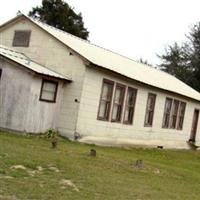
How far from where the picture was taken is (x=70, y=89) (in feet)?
77.8

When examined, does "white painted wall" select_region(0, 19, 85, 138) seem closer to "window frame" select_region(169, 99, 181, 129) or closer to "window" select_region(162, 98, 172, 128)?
"window" select_region(162, 98, 172, 128)

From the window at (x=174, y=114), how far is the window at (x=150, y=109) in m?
1.66

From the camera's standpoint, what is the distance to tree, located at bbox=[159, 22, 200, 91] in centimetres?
5275

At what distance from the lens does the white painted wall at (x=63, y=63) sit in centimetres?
2345

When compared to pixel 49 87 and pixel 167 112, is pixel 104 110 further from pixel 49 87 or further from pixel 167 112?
pixel 167 112

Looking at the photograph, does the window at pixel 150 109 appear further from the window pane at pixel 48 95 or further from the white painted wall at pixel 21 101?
the white painted wall at pixel 21 101

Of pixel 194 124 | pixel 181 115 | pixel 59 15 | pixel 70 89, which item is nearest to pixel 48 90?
pixel 70 89

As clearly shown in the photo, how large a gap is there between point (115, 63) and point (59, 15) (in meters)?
21.2

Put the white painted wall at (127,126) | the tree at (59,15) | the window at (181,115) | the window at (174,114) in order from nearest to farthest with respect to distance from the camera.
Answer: the white painted wall at (127,126)
the window at (174,114)
the window at (181,115)
the tree at (59,15)

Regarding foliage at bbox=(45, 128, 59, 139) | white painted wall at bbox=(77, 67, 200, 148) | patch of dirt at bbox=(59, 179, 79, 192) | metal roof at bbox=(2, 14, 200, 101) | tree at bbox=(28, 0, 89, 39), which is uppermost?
tree at bbox=(28, 0, 89, 39)

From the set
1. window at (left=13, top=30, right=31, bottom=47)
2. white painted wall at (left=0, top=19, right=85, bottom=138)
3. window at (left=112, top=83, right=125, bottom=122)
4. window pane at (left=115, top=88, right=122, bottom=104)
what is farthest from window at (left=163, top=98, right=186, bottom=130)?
window at (left=13, top=30, right=31, bottom=47)

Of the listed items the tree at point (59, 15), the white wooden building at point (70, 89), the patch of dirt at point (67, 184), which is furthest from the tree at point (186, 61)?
the patch of dirt at point (67, 184)

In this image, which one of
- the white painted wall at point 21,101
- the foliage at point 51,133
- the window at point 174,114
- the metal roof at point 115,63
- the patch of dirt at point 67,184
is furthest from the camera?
the window at point 174,114

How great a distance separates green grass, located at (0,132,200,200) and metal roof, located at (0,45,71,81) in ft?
12.9
